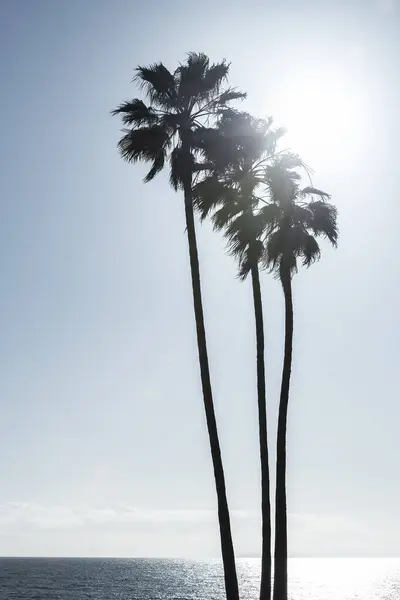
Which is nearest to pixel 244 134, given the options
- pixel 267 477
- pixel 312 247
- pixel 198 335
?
pixel 312 247

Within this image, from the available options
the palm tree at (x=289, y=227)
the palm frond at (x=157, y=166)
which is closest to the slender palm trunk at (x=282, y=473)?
the palm tree at (x=289, y=227)

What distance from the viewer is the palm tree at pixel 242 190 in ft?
84.1

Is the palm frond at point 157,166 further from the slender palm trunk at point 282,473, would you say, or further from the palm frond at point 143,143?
the slender palm trunk at point 282,473

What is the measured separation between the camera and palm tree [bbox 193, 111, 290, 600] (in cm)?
2562

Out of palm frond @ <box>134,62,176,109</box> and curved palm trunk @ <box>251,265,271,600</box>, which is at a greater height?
palm frond @ <box>134,62,176,109</box>

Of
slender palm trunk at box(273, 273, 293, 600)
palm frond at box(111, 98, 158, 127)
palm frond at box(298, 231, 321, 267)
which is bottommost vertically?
slender palm trunk at box(273, 273, 293, 600)

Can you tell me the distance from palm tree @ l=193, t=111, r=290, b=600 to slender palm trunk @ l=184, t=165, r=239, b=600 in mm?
2390

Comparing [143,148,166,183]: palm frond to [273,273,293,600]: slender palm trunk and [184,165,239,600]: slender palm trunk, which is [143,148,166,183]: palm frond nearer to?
[184,165,239,600]: slender palm trunk

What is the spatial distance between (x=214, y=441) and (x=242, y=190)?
10181 millimetres

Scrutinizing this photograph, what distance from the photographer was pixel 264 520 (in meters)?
23.4

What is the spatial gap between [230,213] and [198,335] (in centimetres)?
595

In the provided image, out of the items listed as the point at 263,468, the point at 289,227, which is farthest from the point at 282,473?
the point at 289,227

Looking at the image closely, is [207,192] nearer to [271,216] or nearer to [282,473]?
[271,216]

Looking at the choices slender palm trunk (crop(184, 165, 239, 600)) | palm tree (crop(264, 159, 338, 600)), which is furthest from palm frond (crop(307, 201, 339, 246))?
slender palm trunk (crop(184, 165, 239, 600))
